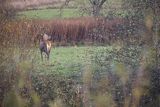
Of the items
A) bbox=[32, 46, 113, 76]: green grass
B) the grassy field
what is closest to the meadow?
the grassy field

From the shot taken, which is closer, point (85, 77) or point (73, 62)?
point (85, 77)

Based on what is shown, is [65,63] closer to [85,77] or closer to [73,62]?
[73,62]

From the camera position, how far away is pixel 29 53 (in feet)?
36.0

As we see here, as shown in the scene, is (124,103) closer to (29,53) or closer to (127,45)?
(127,45)

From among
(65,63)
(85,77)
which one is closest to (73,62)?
(65,63)

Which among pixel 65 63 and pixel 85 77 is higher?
pixel 85 77

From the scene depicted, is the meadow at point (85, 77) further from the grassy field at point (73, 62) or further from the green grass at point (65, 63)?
the green grass at point (65, 63)

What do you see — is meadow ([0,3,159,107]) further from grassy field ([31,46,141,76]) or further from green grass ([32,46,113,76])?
green grass ([32,46,113,76])

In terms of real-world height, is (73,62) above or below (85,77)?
below

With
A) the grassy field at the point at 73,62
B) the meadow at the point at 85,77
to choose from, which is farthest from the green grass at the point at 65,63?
the meadow at the point at 85,77

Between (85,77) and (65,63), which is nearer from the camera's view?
(85,77)

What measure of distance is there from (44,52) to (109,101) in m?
9.31

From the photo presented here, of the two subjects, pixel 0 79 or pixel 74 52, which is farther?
pixel 74 52

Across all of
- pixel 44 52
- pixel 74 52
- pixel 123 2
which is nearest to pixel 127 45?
pixel 123 2
